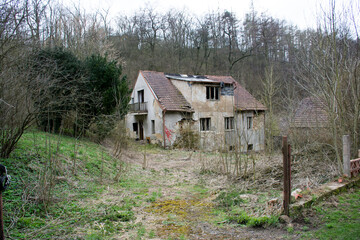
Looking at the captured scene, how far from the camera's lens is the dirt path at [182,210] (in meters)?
4.26

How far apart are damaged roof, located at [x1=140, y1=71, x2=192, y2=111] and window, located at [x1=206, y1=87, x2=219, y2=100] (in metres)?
2.00

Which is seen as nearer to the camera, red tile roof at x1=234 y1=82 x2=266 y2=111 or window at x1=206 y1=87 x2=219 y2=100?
window at x1=206 y1=87 x2=219 y2=100

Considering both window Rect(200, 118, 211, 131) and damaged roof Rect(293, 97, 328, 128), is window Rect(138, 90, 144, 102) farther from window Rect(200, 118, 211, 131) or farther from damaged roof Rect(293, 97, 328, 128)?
damaged roof Rect(293, 97, 328, 128)

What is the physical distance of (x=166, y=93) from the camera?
64.3ft

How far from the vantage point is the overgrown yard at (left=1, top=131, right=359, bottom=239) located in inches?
168

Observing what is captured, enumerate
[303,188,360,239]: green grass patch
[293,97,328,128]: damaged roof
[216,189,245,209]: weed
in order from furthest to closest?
[293,97,328,128]: damaged roof, [216,189,245,209]: weed, [303,188,360,239]: green grass patch

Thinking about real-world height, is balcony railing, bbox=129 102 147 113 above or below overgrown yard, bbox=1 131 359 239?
above

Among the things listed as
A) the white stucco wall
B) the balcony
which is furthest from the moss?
the balcony

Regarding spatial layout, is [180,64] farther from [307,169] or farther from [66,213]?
[66,213]

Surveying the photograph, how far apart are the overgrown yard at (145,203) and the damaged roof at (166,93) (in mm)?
10298

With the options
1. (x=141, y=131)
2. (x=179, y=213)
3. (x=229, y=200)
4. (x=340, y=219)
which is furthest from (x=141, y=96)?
(x=340, y=219)

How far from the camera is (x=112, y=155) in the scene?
1147cm

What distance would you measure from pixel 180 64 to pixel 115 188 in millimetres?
27141

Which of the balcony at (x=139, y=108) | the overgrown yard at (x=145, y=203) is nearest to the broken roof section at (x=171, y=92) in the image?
the balcony at (x=139, y=108)
